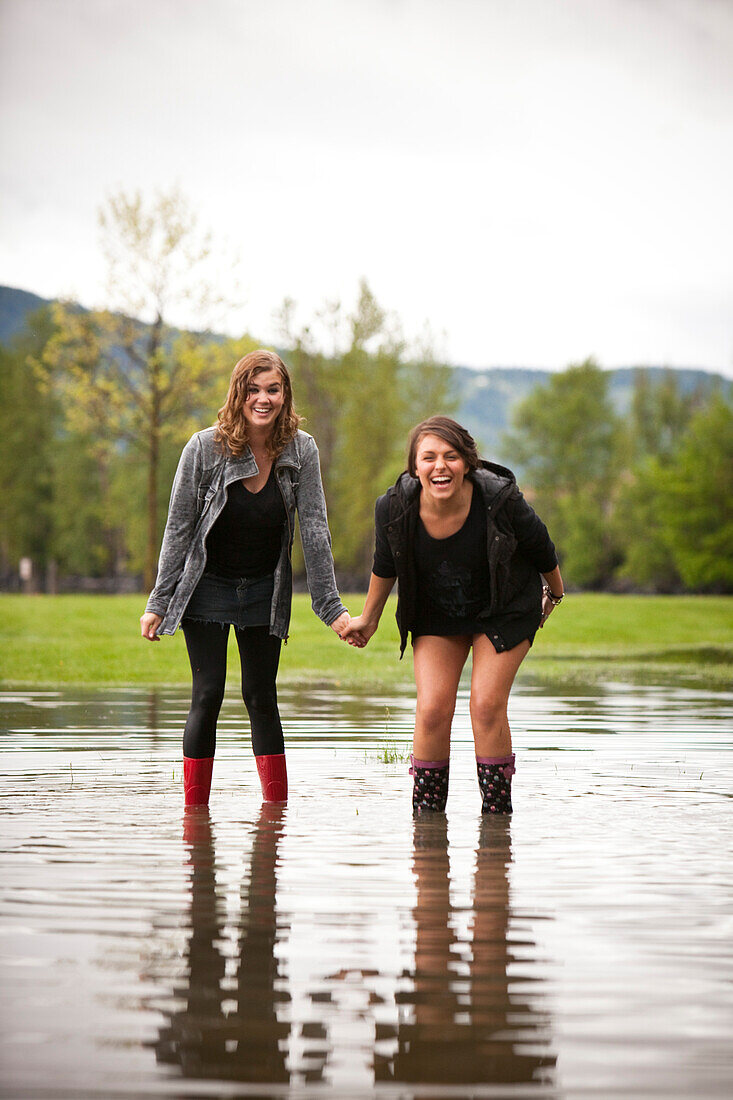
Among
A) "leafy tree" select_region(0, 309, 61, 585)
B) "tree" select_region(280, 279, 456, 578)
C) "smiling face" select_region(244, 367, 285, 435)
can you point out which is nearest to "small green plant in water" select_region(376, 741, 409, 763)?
"smiling face" select_region(244, 367, 285, 435)

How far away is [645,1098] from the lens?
2771 mm

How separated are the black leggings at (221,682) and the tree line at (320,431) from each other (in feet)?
60.1

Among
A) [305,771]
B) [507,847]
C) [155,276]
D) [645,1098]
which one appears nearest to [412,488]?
[507,847]

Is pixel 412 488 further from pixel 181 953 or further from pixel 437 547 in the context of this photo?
pixel 181 953

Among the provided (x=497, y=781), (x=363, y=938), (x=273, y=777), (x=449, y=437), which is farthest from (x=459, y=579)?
(x=363, y=938)

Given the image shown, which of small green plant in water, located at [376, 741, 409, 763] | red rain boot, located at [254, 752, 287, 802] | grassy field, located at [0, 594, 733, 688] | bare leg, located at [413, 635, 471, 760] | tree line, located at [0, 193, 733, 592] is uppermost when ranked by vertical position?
tree line, located at [0, 193, 733, 592]

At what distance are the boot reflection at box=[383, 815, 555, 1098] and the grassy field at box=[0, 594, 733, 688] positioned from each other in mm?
12370

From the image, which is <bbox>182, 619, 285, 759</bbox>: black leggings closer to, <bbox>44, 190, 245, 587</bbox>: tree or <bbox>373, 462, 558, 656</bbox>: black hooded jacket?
<bbox>373, 462, 558, 656</bbox>: black hooded jacket

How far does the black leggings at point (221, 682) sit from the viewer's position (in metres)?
6.74

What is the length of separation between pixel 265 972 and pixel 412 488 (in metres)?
3.08

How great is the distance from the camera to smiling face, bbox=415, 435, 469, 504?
625 centimetres

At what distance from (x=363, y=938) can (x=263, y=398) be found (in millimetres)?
3178

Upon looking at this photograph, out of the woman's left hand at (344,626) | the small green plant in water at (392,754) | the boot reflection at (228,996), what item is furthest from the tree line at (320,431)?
the boot reflection at (228,996)

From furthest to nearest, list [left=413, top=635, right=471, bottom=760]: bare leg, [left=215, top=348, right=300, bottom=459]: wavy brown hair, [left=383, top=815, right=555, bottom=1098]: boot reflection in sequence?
[left=215, top=348, right=300, bottom=459]: wavy brown hair → [left=413, top=635, right=471, bottom=760]: bare leg → [left=383, top=815, right=555, bottom=1098]: boot reflection
